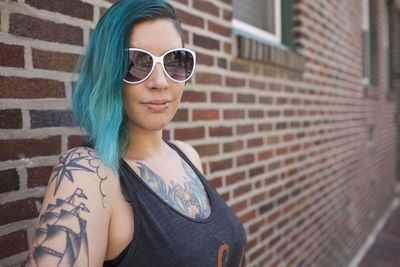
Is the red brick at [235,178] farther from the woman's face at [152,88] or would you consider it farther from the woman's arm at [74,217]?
the woman's arm at [74,217]

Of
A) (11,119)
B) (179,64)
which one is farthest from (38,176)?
(179,64)

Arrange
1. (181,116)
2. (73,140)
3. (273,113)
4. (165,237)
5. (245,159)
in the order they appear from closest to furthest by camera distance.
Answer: (165,237), (73,140), (181,116), (245,159), (273,113)

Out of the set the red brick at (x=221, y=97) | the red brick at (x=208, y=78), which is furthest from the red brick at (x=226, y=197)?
the red brick at (x=208, y=78)

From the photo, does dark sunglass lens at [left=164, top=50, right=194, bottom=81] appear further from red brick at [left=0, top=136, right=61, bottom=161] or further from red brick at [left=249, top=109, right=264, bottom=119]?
red brick at [left=249, top=109, right=264, bottom=119]

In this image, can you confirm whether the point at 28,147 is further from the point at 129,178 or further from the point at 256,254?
the point at 256,254

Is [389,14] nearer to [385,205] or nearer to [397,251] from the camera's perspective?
[385,205]

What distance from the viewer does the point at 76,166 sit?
0.89 m

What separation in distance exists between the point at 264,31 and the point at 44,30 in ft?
7.11

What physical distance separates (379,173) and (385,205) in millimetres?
970

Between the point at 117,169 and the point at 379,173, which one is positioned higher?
the point at 117,169

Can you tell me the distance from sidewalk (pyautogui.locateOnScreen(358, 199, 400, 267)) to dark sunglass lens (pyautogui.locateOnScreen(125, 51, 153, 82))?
4.77 m

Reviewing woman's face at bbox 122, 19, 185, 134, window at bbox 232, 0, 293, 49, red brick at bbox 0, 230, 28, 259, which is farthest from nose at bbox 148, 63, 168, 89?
window at bbox 232, 0, 293, 49

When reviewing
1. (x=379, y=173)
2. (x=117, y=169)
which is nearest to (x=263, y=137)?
(x=117, y=169)

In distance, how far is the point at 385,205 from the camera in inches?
266
